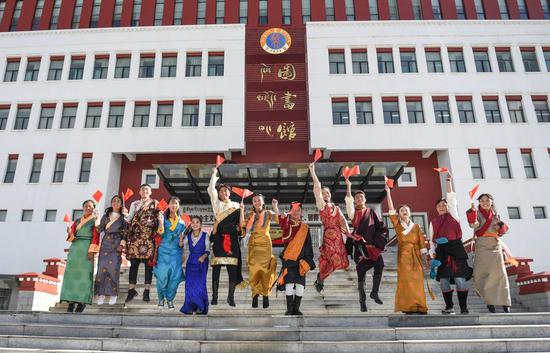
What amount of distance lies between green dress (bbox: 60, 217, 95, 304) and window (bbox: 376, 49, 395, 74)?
1855 centimetres

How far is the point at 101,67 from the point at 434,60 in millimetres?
18377

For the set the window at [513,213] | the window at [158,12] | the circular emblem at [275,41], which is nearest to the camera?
the window at [513,213]

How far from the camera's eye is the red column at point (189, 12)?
23.0 m

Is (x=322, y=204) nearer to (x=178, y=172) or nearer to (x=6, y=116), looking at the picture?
(x=178, y=172)

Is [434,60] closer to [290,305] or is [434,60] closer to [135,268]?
[290,305]

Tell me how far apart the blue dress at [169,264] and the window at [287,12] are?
1904 centimetres

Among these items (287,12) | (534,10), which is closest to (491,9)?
(534,10)

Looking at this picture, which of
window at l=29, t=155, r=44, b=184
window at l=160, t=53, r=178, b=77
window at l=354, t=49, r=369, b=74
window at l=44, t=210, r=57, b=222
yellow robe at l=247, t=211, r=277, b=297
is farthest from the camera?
window at l=160, t=53, r=178, b=77

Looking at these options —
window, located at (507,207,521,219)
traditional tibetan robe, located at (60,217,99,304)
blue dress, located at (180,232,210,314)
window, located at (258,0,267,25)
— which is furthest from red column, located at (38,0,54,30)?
window, located at (507,207,521,219)

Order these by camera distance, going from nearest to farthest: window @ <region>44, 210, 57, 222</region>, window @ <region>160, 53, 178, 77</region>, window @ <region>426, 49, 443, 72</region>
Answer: window @ <region>44, 210, 57, 222</region>, window @ <region>426, 49, 443, 72</region>, window @ <region>160, 53, 178, 77</region>

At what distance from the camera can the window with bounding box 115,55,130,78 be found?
72.3ft

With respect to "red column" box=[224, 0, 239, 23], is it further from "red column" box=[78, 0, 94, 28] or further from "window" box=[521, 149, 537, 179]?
"window" box=[521, 149, 537, 179]

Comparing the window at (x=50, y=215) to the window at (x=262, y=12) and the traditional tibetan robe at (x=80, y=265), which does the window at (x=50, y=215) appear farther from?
the traditional tibetan robe at (x=80, y=265)

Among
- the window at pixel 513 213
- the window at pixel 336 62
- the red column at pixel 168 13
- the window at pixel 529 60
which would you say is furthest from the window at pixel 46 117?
the window at pixel 529 60
